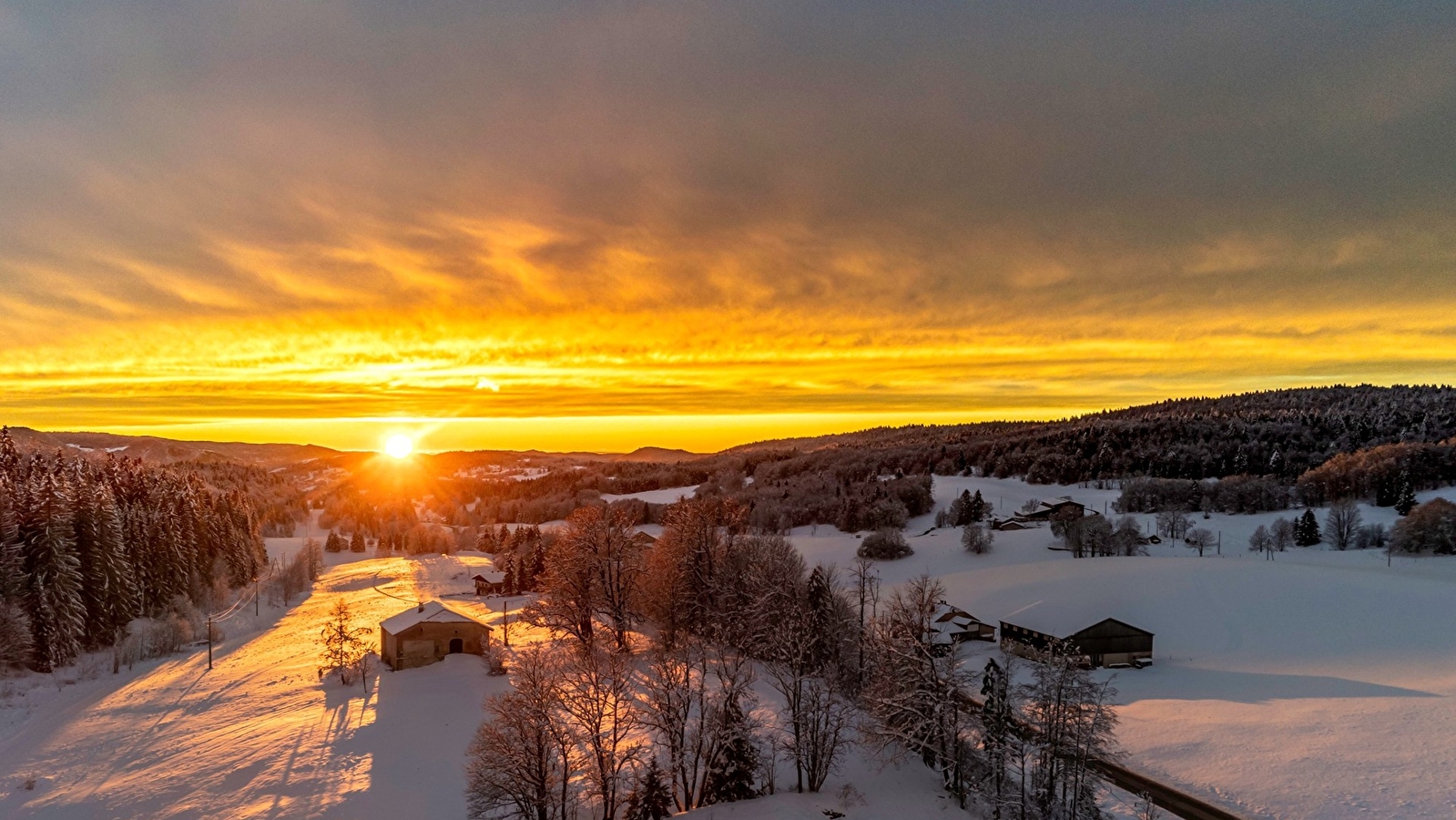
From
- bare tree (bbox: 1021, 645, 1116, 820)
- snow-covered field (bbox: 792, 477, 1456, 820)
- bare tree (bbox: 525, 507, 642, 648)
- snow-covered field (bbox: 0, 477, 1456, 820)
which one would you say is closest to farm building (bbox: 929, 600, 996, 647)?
snow-covered field (bbox: 792, 477, 1456, 820)

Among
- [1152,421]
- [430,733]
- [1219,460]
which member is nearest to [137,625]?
[430,733]

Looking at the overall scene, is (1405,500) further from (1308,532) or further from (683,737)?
(683,737)

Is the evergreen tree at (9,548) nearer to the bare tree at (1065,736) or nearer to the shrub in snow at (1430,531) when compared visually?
the bare tree at (1065,736)

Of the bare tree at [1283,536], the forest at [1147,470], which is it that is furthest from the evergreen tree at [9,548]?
the bare tree at [1283,536]

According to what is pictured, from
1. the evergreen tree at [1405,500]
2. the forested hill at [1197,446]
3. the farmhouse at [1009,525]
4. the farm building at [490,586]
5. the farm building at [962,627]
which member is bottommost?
the farm building at [490,586]

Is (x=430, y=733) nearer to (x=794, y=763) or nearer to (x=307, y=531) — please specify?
(x=794, y=763)

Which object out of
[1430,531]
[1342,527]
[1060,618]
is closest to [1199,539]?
[1342,527]
